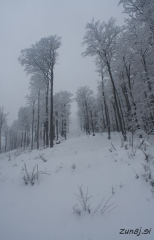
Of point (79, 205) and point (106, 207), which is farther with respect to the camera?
point (79, 205)

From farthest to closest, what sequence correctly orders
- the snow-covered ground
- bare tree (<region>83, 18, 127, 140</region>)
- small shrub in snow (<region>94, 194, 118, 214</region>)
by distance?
bare tree (<region>83, 18, 127, 140</region>), small shrub in snow (<region>94, 194, 118, 214</region>), the snow-covered ground

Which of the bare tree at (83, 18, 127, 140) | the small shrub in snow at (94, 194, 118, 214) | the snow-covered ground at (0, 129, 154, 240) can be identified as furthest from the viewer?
the bare tree at (83, 18, 127, 140)

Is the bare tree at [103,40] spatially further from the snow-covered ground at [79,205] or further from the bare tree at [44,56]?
the snow-covered ground at [79,205]

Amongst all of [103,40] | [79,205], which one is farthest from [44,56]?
[79,205]

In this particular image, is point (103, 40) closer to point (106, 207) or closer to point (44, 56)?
point (44, 56)

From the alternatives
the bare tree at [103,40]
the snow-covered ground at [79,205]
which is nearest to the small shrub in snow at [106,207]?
the snow-covered ground at [79,205]

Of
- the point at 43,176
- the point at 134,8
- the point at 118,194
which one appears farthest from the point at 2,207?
the point at 134,8

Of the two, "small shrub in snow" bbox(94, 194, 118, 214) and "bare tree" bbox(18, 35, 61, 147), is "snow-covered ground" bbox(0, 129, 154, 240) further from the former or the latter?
"bare tree" bbox(18, 35, 61, 147)

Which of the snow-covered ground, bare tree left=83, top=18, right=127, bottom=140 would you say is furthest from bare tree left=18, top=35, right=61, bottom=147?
the snow-covered ground

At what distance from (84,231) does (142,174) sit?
206cm

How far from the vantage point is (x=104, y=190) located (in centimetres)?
300

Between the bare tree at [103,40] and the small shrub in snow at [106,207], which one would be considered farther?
the bare tree at [103,40]

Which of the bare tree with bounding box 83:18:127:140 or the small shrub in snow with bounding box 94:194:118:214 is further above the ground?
the bare tree with bounding box 83:18:127:140

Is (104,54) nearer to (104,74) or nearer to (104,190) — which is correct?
(104,74)
